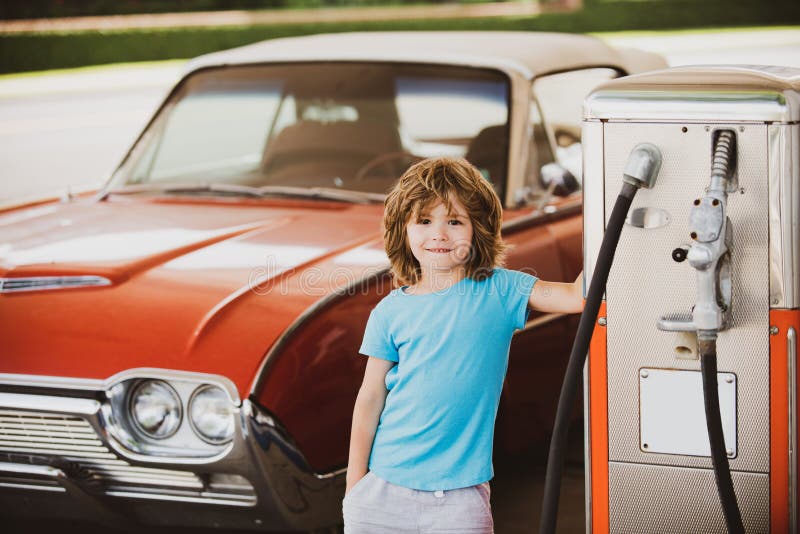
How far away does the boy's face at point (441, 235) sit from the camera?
2615 mm

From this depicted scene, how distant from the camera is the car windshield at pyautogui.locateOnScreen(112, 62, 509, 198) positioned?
446 centimetres

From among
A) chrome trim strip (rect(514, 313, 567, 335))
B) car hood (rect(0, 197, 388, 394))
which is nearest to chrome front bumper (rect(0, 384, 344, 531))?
car hood (rect(0, 197, 388, 394))

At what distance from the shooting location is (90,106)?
19266 mm

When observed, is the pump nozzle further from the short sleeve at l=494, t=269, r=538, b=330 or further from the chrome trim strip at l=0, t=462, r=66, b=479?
the chrome trim strip at l=0, t=462, r=66, b=479

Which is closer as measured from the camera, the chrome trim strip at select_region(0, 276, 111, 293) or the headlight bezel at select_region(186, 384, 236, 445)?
the headlight bezel at select_region(186, 384, 236, 445)

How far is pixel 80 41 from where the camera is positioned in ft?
84.3

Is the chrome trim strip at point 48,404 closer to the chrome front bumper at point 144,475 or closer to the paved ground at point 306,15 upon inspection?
the chrome front bumper at point 144,475

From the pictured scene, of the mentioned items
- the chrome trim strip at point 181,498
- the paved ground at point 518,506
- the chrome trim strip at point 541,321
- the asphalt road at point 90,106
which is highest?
the asphalt road at point 90,106

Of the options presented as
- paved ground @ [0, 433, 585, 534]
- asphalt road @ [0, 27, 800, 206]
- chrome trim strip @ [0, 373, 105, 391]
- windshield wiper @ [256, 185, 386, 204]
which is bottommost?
paved ground @ [0, 433, 585, 534]

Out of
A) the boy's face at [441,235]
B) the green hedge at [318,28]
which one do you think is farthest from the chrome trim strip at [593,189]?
the green hedge at [318,28]

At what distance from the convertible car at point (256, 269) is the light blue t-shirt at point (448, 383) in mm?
659

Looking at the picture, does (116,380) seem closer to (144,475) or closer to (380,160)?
(144,475)

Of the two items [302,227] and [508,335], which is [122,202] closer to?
[302,227]

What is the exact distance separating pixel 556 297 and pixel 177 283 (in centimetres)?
130
